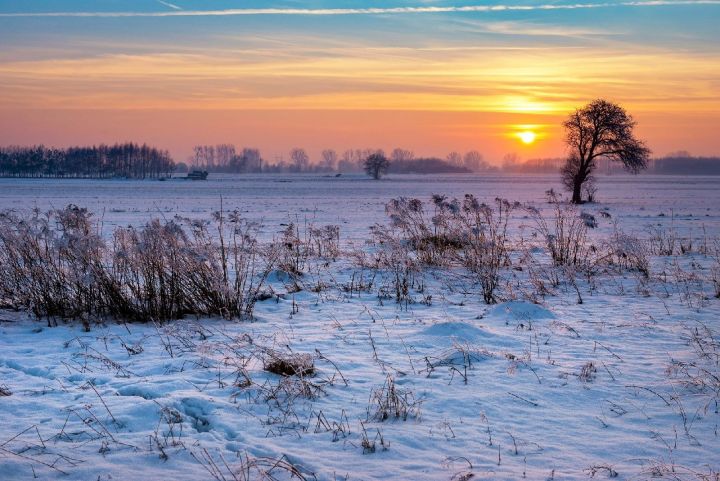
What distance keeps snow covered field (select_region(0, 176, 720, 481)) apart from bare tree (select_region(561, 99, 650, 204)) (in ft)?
126

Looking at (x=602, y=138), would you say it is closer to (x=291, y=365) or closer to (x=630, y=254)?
(x=630, y=254)

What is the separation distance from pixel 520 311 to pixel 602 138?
133 ft

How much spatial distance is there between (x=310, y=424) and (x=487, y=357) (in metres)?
2.41

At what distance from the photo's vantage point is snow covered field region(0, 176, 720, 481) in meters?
4.09

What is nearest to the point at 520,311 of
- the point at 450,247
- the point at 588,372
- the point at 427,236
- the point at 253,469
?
the point at 588,372

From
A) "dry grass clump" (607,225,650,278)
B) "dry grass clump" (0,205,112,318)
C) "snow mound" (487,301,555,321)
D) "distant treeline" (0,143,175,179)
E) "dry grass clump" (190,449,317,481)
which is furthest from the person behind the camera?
"distant treeline" (0,143,175,179)

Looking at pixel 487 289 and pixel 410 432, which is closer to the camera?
pixel 410 432

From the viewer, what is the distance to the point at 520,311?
8.34 meters

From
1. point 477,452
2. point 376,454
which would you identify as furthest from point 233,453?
point 477,452

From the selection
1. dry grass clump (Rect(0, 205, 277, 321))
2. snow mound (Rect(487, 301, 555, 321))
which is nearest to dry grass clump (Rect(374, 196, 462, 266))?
snow mound (Rect(487, 301, 555, 321))

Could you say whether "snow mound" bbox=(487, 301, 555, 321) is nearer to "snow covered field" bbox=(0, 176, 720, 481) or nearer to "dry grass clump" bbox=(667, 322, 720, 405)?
"snow covered field" bbox=(0, 176, 720, 481)

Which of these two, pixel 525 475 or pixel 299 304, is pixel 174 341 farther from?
pixel 525 475

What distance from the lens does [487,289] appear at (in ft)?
30.8

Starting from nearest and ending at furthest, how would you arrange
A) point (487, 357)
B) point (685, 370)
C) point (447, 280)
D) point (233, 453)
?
point (233, 453) → point (685, 370) → point (487, 357) → point (447, 280)
